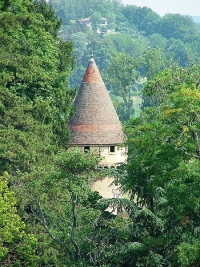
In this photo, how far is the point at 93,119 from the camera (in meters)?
37.9

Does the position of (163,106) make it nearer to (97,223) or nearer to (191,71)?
(191,71)

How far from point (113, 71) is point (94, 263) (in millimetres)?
57612

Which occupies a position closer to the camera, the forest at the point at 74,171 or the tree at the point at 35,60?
the forest at the point at 74,171

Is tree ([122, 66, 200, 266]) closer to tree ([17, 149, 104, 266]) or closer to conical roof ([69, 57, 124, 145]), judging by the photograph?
tree ([17, 149, 104, 266])

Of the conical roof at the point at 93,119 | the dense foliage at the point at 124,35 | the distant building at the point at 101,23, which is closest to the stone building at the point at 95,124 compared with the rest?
the conical roof at the point at 93,119

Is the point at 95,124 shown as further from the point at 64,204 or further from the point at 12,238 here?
the point at 12,238

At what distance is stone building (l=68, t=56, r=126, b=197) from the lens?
37781mm

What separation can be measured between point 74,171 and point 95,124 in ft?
46.7

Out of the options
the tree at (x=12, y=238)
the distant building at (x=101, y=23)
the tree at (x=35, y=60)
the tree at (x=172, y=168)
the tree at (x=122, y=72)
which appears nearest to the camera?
the tree at (x=172, y=168)

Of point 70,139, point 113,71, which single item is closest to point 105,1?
point 113,71

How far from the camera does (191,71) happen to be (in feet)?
85.0

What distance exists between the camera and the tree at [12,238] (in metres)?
24.4

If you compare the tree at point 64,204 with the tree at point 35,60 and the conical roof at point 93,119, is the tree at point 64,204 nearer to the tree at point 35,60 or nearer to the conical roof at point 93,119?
the tree at point 35,60

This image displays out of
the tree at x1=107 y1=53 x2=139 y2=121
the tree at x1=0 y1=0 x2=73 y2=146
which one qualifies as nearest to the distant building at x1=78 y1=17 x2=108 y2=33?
the tree at x1=107 y1=53 x2=139 y2=121
